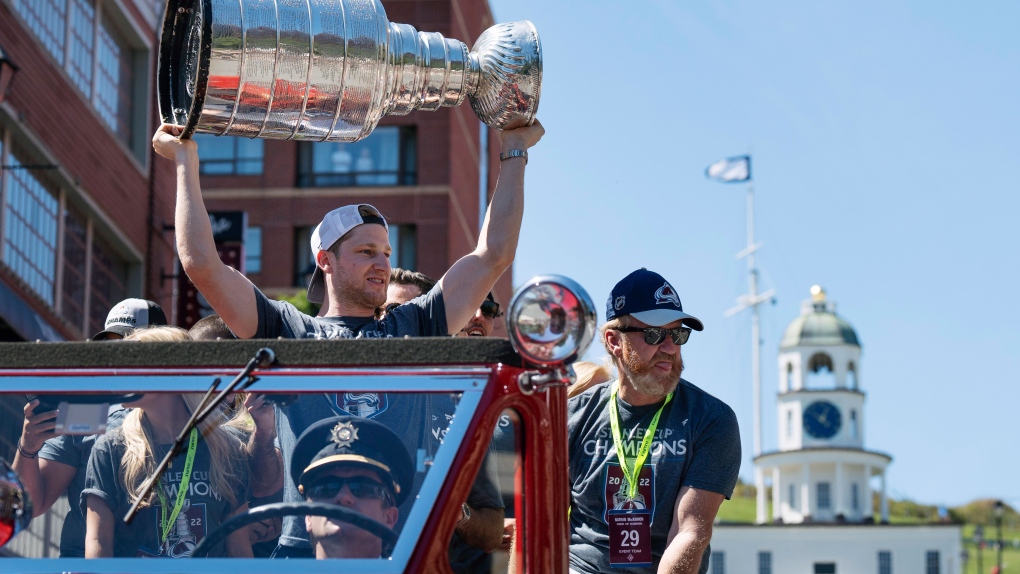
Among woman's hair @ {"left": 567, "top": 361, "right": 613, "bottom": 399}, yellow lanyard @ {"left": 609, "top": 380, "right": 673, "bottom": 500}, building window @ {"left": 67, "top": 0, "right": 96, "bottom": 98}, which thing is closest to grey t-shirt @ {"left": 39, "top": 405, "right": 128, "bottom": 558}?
yellow lanyard @ {"left": 609, "top": 380, "right": 673, "bottom": 500}

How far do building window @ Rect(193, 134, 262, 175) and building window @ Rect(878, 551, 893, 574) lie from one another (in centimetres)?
6296

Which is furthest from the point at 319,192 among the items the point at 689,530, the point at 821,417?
the point at 821,417

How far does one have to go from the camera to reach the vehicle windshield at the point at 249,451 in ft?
10.8

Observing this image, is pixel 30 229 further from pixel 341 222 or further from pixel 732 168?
pixel 732 168

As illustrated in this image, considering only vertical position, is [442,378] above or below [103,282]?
below

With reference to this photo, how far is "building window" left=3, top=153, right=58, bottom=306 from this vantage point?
18703mm

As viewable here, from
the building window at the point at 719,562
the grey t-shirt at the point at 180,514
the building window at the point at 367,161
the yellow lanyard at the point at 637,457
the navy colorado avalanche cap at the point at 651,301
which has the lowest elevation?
the grey t-shirt at the point at 180,514

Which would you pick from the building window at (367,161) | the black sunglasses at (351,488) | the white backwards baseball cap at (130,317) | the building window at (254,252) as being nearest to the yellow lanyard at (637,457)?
the black sunglasses at (351,488)

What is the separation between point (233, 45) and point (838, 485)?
342 ft

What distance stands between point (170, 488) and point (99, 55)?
20.1m

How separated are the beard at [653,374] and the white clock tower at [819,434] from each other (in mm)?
100159

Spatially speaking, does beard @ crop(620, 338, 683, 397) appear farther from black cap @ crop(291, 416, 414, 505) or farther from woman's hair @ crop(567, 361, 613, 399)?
black cap @ crop(291, 416, 414, 505)

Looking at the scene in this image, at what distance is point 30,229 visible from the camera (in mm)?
19469

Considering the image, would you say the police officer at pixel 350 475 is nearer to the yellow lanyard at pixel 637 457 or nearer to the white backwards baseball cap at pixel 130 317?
the yellow lanyard at pixel 637 457
